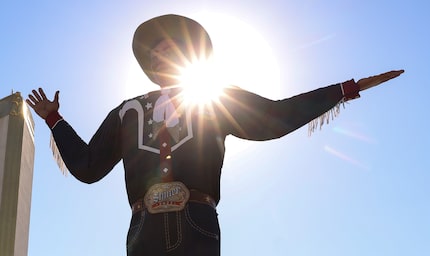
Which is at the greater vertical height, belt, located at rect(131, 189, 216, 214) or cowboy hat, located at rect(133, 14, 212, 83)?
cowboy hat, located at rect(133, 14, 212, 83)

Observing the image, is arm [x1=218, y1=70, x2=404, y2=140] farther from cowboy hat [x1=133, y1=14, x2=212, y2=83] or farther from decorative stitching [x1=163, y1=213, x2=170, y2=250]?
decorative stitching [x1=163, y1=213, x2=170, y2=250]

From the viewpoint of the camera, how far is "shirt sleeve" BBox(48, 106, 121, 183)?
390 cm

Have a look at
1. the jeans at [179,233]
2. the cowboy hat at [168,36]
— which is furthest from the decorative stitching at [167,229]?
the cowboy hat at [168,36]

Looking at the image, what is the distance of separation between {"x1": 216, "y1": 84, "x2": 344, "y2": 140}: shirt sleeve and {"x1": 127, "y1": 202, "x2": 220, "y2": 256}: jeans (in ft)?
1.89

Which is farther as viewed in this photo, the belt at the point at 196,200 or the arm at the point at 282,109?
the arm at the point at 282,109

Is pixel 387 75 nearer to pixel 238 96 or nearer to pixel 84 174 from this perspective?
pixel 238 96

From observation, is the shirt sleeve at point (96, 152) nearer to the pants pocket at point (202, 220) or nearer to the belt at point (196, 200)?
the belt at point (196, 200)

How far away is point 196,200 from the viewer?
339 centimetres

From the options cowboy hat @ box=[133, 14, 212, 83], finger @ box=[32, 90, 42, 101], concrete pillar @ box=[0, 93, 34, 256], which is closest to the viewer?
cowboy hat @ box=[133, 14, 212, 83]

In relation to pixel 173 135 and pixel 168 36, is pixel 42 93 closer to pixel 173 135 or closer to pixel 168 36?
pixel 168 36

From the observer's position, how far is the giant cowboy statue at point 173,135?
3.36 meters

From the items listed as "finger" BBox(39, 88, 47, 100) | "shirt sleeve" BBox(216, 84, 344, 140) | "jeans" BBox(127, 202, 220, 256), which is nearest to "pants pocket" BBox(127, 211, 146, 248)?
"jeans" BBox(127, 202, 220, 256)

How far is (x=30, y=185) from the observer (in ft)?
20.9

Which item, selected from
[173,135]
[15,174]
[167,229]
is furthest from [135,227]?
[15,174]
